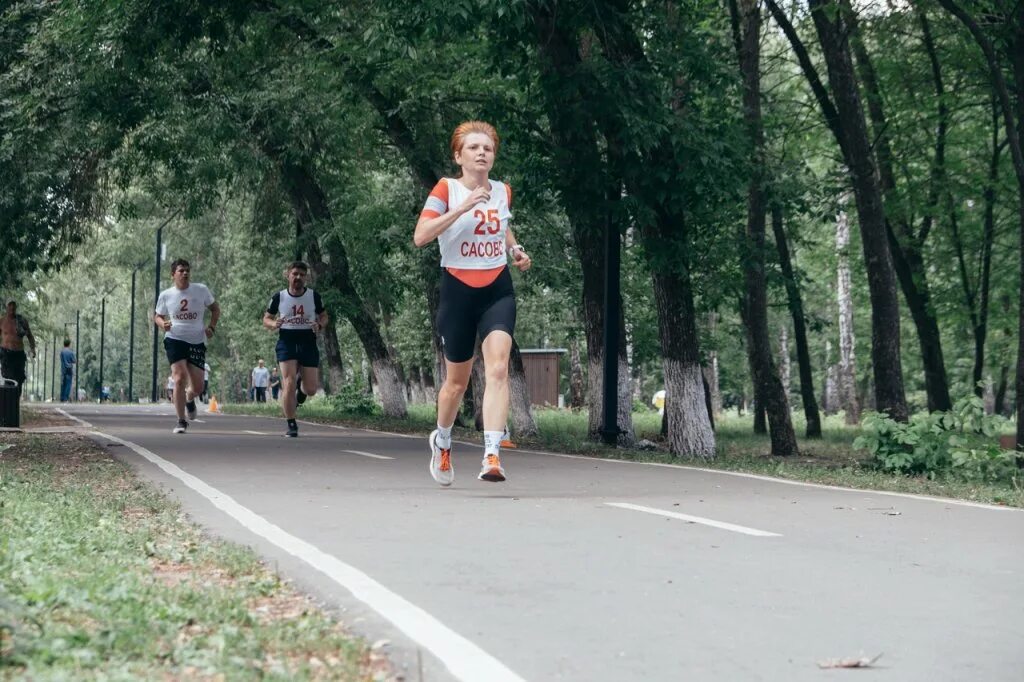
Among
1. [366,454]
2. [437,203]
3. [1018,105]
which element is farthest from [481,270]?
[1018,105]

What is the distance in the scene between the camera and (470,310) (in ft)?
31.1

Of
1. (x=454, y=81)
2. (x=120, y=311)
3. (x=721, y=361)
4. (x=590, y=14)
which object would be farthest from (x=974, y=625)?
(x=120, y=311)

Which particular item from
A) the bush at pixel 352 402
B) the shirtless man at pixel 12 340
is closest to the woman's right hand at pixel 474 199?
the shirtless man at pixel 12 340

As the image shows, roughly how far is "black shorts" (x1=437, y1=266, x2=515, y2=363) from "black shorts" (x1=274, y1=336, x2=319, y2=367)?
786cm

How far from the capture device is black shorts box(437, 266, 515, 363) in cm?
940

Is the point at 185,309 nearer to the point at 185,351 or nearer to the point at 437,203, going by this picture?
the point at 185,351

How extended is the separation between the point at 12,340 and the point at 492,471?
16416 mm

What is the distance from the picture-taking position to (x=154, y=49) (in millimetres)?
19281

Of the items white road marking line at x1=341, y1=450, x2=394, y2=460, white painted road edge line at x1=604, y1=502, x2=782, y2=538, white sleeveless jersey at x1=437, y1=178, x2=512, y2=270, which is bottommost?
white painted road edge line at x1=604, y1=502, x2=782, y2=538

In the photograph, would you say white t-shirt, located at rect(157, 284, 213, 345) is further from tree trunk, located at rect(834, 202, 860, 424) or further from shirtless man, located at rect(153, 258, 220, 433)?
tree trunk, located at rect(834, 202, 860, 424)

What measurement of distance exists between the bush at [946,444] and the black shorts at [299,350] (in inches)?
264

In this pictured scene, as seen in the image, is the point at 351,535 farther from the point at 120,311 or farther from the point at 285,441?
the point at 120,311

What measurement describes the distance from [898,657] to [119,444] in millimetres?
13007

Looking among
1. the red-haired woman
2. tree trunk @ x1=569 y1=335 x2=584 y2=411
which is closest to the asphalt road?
the red-haired woman
